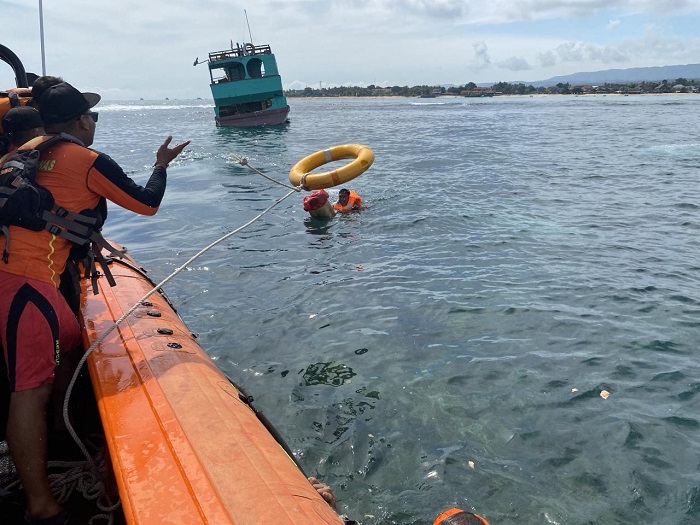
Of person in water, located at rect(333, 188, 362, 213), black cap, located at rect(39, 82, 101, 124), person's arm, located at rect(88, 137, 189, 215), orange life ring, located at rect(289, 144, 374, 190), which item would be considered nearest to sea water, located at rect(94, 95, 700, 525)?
person in water, located at rect(333, 188, 362, 213)

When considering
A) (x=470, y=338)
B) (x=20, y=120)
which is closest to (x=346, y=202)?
(x=470, y=338)

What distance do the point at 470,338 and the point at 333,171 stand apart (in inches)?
127

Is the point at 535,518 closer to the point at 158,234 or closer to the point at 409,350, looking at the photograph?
the point at 409,350

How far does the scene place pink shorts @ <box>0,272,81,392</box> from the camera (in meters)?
2.77

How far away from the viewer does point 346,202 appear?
11.8 metres

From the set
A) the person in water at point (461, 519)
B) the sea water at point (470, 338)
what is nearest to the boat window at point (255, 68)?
the sea water at point (470, 338)

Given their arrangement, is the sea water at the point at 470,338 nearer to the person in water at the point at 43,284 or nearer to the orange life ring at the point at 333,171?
the orange life ring at the point at 333,171

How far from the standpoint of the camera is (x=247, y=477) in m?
2.19

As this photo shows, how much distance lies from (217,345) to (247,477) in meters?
4.08

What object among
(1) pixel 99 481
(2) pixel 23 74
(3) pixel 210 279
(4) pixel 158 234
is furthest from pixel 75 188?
(4) pixel 158 234

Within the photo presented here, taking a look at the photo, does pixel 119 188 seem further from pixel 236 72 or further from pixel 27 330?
pixel 236 72

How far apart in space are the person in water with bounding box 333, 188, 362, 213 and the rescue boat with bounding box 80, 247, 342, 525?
840 cm

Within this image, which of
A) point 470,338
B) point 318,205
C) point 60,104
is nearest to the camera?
point 60,104

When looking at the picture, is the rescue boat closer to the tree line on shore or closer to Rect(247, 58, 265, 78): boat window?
Rect(247, 58, 265, 78): boat window
